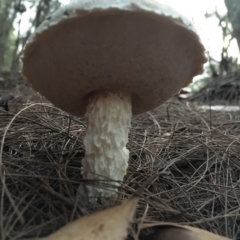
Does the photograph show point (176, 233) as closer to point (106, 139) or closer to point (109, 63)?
point (106, 139)

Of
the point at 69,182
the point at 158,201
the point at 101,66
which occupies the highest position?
the point at 101,66

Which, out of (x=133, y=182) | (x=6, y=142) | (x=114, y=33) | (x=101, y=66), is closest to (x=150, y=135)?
(x=133, y=182)

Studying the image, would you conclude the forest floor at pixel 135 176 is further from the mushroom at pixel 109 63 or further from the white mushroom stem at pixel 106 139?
the mushroom at pixel 109 63

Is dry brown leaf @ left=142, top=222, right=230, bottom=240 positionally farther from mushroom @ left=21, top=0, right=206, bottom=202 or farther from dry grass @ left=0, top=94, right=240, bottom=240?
mushroom @ left=21, top=0, right=206, bottom=202

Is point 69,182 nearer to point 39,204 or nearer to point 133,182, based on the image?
point 39,204

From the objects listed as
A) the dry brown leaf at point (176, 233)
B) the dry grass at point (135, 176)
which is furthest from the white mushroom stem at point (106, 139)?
the dry brown leaf at point (176, 233)

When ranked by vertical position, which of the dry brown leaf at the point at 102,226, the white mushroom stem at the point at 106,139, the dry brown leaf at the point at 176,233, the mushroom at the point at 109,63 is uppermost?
the mushroom at the point at 109,63

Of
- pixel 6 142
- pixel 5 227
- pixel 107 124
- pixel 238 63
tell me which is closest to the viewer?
pixel 5 227

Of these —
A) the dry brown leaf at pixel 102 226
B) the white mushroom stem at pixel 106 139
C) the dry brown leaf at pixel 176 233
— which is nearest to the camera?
the dry brown leaf at pixel 102 226
